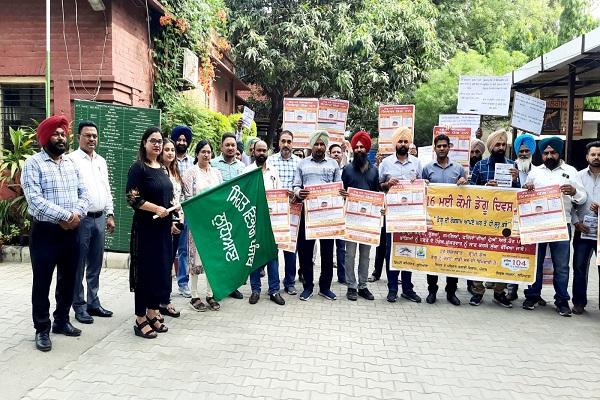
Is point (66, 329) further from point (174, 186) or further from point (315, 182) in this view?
point (315, 182)

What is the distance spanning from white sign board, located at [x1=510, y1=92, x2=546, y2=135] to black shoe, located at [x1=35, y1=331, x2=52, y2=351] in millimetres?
6607

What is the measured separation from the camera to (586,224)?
231 inches

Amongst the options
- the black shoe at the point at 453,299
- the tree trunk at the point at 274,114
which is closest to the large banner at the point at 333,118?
the black shoe at the point at 453,299

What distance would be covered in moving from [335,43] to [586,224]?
1211 cm

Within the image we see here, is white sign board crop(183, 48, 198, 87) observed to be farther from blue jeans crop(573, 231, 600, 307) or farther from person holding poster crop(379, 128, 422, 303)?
blue jeans crop(573, 231, 600, 307)

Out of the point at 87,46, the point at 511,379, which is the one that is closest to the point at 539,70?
the point at 511,379

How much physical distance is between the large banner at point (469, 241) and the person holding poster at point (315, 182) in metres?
0.84

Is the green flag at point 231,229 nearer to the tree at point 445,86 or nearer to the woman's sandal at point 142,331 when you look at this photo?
the woman's sandal at point 142,331

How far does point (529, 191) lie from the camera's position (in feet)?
19.6

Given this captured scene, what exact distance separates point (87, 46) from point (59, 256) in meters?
5.08

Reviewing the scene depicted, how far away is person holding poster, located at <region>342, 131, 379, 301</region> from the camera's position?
6.23 metres

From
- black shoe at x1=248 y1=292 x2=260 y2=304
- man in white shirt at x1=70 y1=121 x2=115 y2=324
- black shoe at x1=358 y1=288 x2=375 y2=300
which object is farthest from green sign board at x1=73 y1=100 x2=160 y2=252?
black shoe at x1=358 y1=288 x2=375 y2=300

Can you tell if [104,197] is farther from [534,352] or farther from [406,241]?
[534,352]

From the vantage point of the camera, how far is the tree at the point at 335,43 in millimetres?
16500
